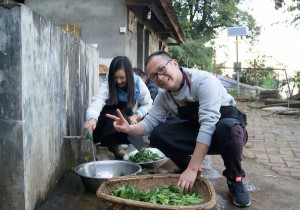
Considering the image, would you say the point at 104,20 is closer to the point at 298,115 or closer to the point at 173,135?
the point at 173,135

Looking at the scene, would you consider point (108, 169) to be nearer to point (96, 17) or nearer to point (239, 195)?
point (239, 195)

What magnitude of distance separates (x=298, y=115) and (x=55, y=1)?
663 cm

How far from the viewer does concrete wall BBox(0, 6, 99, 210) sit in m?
2.24

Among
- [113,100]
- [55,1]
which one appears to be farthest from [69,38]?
[55,1]

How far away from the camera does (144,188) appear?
2.72m

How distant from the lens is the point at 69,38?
346 centimetres

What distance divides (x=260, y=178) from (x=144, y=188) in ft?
5.06

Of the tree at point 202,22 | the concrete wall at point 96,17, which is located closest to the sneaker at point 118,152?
the concrete wall at point 96,17

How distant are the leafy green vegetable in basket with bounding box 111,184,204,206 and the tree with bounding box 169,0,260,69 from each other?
17.5 meters

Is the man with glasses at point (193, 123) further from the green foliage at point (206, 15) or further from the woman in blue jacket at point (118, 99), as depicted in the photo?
the green foliage at point (206, 15)

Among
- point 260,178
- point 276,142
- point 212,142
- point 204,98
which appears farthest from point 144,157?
point 276,142

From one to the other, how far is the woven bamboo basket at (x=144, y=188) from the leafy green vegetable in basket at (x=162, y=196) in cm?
7

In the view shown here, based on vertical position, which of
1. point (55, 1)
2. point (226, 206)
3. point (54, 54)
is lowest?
point (226, 206)

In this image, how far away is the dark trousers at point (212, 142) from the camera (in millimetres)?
2654
